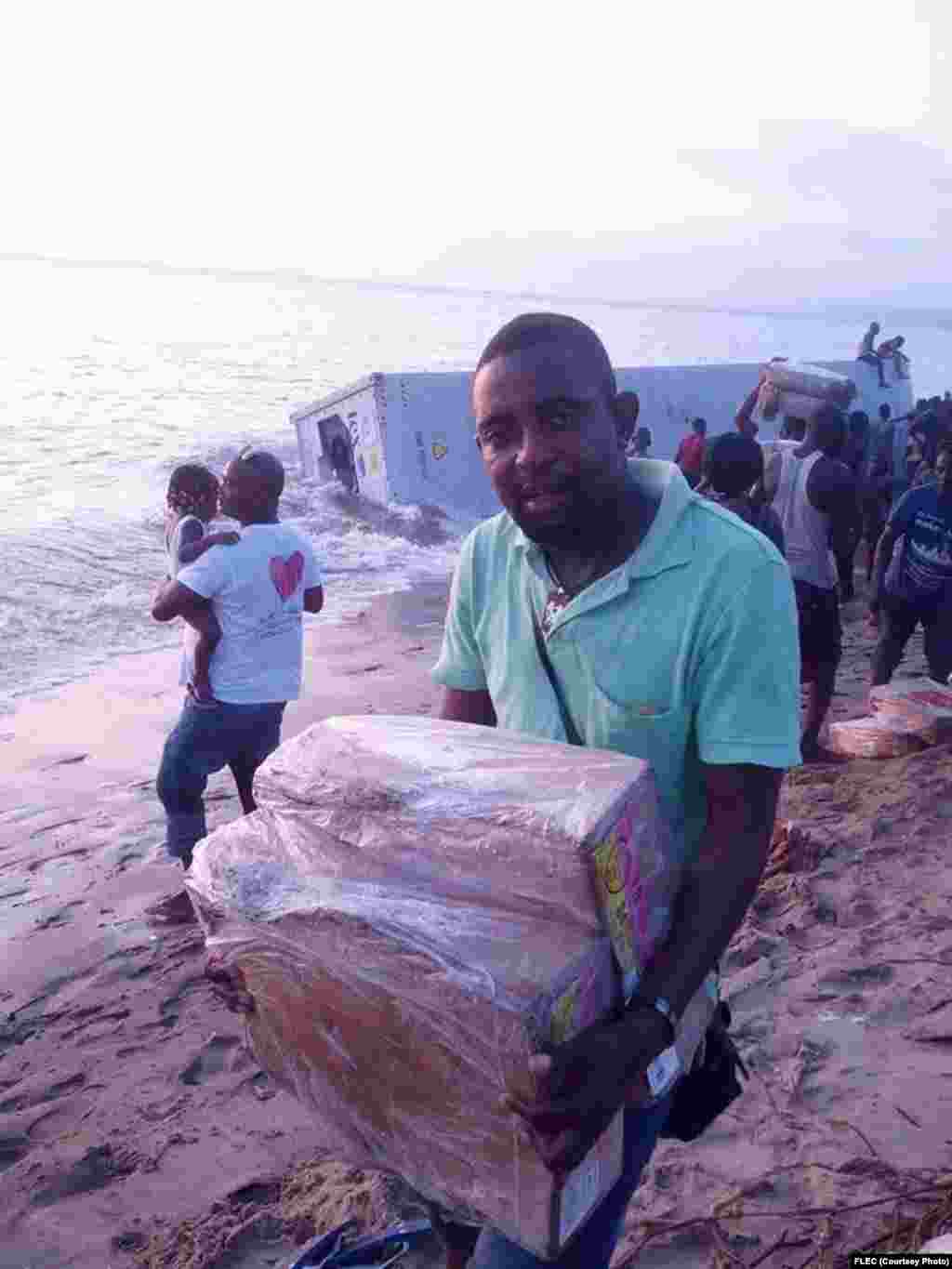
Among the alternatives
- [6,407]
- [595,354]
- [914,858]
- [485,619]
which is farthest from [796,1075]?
[6,407]

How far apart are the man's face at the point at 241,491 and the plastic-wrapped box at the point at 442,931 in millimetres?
2975

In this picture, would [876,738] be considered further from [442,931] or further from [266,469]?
[442,931]

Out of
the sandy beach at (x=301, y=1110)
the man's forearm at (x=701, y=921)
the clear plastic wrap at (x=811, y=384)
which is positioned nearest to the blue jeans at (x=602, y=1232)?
the man's forearm at (x=701, y=921)

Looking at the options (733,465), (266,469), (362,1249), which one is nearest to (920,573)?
(733,465)

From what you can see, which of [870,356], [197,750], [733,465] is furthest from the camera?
[870,356]

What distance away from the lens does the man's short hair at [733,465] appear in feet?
16.9

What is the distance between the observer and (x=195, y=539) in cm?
480

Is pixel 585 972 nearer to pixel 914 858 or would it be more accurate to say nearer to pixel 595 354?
pixel 595 354

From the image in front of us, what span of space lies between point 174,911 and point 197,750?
0.71 m

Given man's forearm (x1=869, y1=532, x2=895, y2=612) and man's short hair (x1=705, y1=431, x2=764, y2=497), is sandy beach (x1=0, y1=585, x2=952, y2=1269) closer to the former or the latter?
man's forearm (x1=869, y1=532, x2=895, y2=612)

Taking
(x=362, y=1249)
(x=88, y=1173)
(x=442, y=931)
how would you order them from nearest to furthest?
(x=442, y=931) < (x=362, y=1249) < (x=88, y=1173)

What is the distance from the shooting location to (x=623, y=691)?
1.58 metres

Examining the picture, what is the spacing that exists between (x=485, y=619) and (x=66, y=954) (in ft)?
10.9

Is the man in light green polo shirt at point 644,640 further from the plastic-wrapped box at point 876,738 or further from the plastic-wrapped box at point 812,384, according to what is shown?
the plastic-wrapped box at point 812,384
